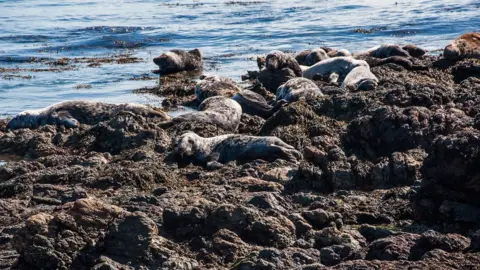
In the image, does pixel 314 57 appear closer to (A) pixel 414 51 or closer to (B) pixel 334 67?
(B) pixel 334 67

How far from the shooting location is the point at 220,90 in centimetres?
1294

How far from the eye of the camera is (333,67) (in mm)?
13984

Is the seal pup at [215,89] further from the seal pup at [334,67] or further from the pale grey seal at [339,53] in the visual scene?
the pale grey seal at [339,53]

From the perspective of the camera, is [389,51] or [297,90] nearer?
[297,90]

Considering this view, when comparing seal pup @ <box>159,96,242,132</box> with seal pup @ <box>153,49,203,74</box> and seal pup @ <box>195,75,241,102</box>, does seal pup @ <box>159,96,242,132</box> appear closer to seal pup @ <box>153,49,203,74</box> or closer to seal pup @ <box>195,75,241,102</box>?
seal pup @ <box>195,75,241,102</box>

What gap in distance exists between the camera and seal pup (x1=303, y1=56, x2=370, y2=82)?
13.7 m

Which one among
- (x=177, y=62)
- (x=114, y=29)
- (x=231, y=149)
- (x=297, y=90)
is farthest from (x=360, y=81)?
(x=114, y=29)

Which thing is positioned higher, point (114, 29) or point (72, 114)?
point (72, 114)

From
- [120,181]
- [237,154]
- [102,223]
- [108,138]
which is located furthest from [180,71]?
[102,223]

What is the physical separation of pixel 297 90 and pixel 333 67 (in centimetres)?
282

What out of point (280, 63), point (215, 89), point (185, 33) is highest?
point (280, 63)

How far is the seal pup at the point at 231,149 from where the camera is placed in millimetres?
7820

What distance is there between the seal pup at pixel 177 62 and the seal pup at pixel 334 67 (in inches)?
144

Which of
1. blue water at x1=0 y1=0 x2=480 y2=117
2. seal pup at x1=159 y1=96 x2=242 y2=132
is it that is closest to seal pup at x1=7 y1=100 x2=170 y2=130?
seal pup at x1=159 y1=96 x2=242 y2=132
